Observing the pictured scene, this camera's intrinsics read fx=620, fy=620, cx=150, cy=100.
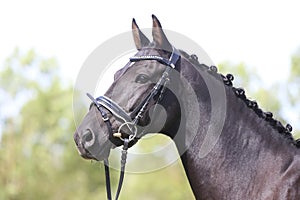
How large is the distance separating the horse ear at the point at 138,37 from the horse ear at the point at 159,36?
210 mm

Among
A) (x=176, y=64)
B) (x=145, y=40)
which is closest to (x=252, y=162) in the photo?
(x=176, y=64)

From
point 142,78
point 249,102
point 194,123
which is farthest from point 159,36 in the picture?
point 249,102

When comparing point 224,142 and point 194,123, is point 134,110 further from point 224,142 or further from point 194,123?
point 224,142

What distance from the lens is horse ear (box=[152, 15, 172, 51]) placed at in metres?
6.04

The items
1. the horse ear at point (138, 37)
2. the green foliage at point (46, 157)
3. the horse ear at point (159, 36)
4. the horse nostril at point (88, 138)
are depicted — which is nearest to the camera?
the horse nostril at point (88, 138)

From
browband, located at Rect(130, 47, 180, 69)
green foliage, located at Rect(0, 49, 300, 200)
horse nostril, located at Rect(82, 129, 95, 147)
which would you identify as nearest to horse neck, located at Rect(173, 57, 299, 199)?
browband, located at Rect(130, 47, 180, 69)

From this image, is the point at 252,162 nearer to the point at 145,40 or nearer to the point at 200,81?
the point at 200,81

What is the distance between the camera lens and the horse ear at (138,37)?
251 inches

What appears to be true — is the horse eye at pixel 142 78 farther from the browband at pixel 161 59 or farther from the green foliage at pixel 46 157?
the green foliage at pixel 46 157

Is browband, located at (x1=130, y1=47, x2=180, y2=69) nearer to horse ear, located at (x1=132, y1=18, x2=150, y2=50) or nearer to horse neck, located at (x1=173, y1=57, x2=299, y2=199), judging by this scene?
horse neck, located at (x1=173, y1=57, x2=299, y2=199)

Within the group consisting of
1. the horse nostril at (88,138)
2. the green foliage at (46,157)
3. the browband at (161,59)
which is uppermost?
the green foliage at (46,157)

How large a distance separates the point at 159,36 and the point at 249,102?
109 cm

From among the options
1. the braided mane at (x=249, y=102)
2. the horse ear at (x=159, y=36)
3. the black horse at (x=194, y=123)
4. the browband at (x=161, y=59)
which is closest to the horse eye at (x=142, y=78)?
the black horse at (x=194, y=123)

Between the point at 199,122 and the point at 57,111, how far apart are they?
114ft
